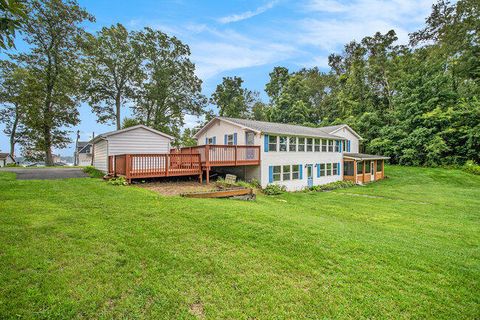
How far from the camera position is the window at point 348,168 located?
22391 millimetres

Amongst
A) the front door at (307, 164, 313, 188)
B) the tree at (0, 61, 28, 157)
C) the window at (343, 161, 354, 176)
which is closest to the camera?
the front door at (307, 164, 313, 188)

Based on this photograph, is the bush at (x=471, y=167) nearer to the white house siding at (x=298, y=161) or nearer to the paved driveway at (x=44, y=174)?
the white house siding at (x=298, y=161)

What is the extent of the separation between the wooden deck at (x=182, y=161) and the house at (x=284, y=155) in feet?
0.32

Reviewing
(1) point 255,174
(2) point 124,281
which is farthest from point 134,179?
(2) point 124,281

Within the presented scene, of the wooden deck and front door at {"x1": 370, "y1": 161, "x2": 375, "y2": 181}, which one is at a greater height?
the wooden deck

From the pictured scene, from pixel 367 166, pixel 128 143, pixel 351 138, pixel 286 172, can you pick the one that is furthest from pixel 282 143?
pixel 351 138

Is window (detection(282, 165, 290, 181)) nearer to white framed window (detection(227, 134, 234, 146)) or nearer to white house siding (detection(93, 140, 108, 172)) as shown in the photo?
white framed window (detection(227, 134, 234, 146))

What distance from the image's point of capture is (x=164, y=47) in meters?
28.0

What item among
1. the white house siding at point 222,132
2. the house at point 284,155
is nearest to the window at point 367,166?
the house at point 284,155

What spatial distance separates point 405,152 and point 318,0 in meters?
23.4

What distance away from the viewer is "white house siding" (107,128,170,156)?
14658 millimetres

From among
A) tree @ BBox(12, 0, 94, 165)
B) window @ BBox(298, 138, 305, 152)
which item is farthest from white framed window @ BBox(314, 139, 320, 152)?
tree @ BBox(12, 0, 94, 165)

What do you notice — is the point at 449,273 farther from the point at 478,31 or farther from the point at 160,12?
the point at 478,31

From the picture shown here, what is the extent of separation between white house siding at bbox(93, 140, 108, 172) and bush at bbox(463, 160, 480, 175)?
32.3 metres
